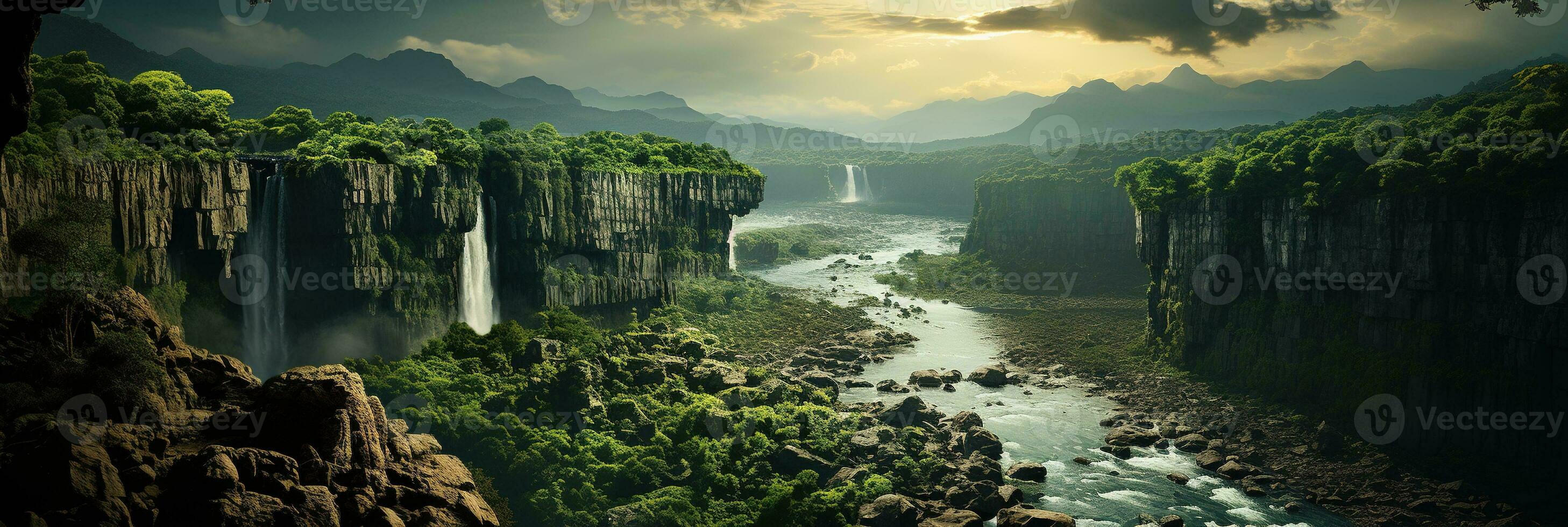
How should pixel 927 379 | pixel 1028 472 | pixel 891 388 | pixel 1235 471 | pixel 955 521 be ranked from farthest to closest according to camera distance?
pixel 927 379 < pixel 891 388 < pixel 1235 471 < pixel 1028 472 < pixel 955 521

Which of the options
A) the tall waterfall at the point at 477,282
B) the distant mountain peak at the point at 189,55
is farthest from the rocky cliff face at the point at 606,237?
the distant mountain peak at the point at 189,55

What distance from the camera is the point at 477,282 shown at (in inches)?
2402

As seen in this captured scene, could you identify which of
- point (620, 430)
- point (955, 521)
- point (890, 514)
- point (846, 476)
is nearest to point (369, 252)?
point (620, 430)

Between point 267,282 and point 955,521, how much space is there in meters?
37.7

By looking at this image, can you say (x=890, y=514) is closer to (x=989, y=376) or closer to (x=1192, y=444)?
(x=1192, y=444)

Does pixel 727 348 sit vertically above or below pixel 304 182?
below

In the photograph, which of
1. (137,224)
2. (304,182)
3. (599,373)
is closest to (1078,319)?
(599,373)

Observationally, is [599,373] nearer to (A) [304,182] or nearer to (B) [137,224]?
(A) [304,182]

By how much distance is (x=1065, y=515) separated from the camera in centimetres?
3941

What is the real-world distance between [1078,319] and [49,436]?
81.2m

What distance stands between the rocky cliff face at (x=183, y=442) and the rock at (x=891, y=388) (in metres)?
39.2

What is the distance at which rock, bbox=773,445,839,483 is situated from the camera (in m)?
42.9

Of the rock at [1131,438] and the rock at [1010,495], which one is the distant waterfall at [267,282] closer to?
the rock at [1010,495]

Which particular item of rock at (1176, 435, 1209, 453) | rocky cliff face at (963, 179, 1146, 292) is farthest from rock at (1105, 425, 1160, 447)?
rocky cliff face at (963, 179, 1146, 292)
